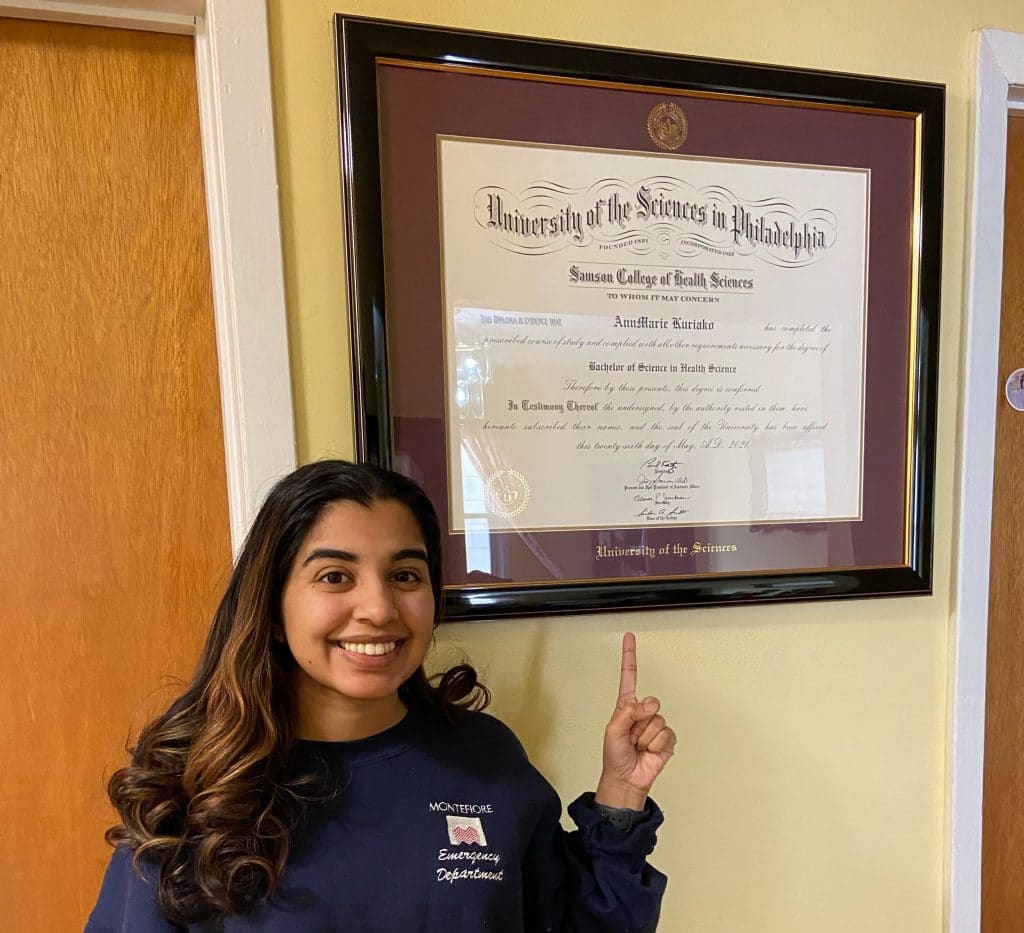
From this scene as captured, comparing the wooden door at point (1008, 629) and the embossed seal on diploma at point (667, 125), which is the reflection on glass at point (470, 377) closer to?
the embossed seal on diploma at point (667, 125)

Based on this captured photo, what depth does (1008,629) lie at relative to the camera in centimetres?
111

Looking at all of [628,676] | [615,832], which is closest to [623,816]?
[615,832]

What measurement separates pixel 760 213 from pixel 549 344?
35 cm

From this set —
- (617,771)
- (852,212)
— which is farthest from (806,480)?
(617,771)

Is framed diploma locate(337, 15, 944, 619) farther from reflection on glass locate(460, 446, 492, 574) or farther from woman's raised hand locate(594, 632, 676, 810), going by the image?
woman's raised hand locate(594, 632, 676, 810)

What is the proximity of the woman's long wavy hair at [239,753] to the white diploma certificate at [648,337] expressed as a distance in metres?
0.22

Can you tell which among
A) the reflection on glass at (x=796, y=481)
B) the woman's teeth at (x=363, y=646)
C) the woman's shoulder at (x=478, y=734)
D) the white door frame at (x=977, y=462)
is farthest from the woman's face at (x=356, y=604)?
the white door frame at (x=977, y=462)

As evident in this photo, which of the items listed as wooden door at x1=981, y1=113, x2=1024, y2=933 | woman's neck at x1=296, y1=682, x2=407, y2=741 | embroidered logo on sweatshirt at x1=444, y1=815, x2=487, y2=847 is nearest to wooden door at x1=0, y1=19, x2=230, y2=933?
woman's neck at x1=296, y1=682, x2=407, y2=741

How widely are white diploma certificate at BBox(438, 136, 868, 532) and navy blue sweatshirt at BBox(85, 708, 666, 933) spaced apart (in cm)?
28

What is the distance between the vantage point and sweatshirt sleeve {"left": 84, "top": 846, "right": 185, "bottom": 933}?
1.98 ft

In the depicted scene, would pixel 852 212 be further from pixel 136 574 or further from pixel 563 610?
pixel 136 574

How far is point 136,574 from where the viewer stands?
861mm

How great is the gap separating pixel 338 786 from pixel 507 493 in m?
0.38
